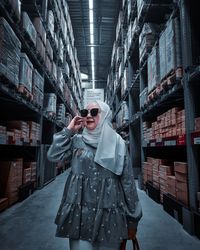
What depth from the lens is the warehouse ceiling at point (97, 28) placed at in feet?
35.0

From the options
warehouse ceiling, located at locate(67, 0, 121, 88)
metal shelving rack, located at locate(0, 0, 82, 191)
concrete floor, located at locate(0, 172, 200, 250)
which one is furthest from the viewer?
warehouse ceiling, located at locate(67, 0, 121, 88)

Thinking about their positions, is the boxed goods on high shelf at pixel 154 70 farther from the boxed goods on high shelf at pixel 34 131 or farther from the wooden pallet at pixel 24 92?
the boxed goods on high shelf at pixel 34 131

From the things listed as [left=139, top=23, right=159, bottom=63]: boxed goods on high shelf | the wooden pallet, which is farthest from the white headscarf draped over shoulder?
[left=139, top=23, right=159, bottom=63]: boxed goods on high shelf

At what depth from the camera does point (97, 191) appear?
1.51m

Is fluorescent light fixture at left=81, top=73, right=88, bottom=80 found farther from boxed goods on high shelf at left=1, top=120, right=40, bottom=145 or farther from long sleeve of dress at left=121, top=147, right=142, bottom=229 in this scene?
long sleeve of dress at left=121, top=147, right=142, bottom=229

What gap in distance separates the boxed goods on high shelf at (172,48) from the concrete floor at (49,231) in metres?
2.05

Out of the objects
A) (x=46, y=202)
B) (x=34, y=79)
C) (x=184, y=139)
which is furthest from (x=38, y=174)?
(x=184, y=139)

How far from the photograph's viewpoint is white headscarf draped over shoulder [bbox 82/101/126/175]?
1.51 m

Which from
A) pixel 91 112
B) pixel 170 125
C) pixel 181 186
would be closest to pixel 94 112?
pixel 91 112

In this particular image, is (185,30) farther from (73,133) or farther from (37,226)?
(37,226)

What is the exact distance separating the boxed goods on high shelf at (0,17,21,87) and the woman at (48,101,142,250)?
2003 mm

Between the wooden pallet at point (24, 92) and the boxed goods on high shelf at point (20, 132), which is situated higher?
the wooden pallet at point (24, 92)

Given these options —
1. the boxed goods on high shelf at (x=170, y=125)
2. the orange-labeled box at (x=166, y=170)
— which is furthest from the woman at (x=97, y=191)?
the orange-labeled box at (x=166, y=170)

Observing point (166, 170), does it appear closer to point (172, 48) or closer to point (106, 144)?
point (172, 48)
